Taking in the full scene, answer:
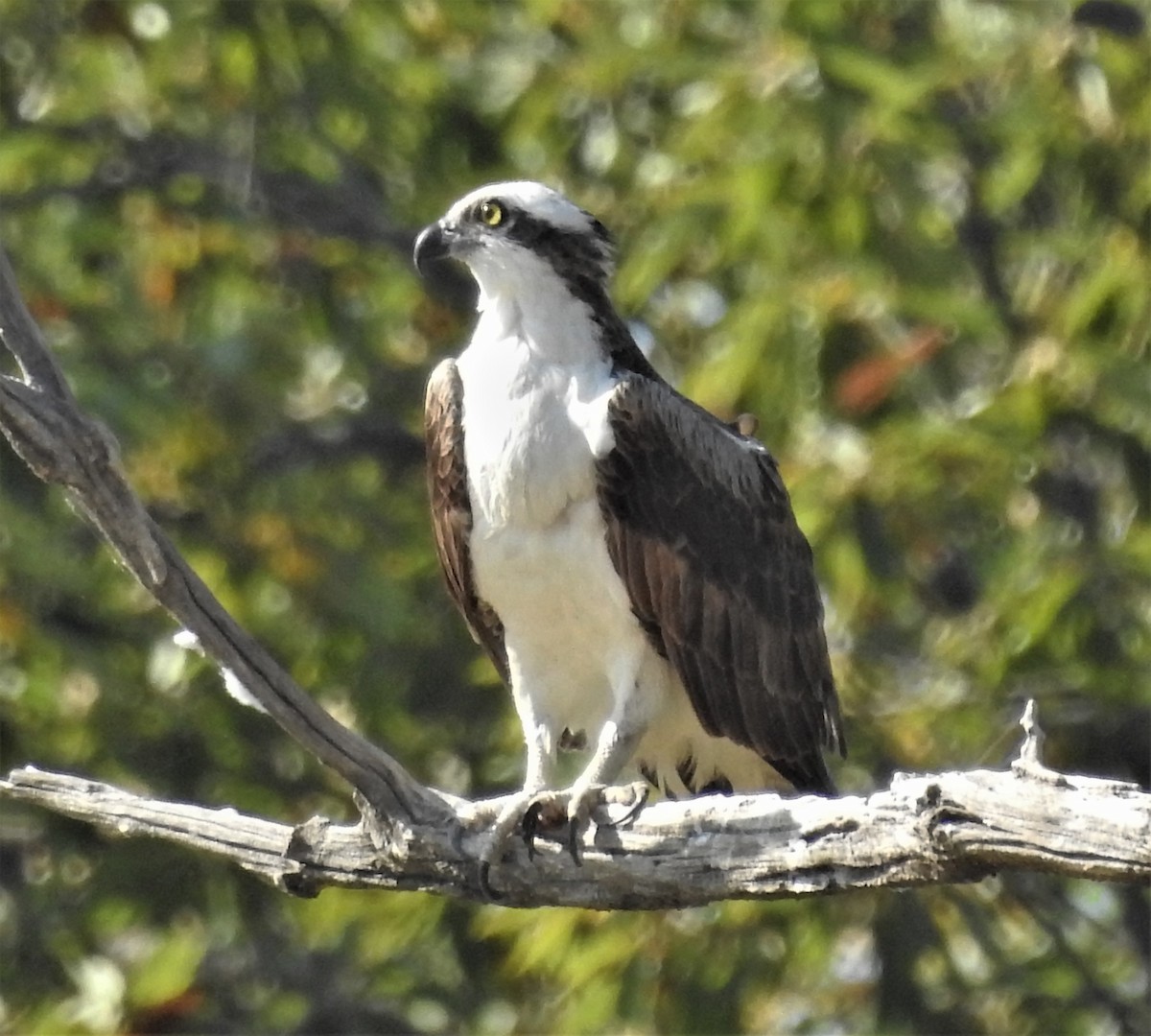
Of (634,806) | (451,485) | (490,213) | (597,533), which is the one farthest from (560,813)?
(490,213)

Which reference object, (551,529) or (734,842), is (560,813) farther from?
(551,529)

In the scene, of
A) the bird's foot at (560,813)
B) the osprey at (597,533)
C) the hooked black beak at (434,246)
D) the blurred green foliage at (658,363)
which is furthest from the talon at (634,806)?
the blurred green foliage at (658,363)

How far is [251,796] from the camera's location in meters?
10.6

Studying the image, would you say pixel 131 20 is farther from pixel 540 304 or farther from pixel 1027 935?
pixel 1027 935

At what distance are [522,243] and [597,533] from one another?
90 centimetres

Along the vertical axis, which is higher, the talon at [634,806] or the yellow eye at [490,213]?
the yellow eye at [490,213]

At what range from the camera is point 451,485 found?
678 centimetres

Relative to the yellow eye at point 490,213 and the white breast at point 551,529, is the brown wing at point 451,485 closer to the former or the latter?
the white breast at point 551,529

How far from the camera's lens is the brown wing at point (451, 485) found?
677 cm

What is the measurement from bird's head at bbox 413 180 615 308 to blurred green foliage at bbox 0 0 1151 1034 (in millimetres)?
1888

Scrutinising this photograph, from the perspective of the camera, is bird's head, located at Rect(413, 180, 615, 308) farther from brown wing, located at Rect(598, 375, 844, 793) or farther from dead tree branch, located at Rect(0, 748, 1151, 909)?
dead tree branch, located at Rect(0, 748, 1151, 909)

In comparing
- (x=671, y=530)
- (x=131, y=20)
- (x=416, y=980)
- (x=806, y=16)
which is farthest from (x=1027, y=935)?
(x=131, y=20)

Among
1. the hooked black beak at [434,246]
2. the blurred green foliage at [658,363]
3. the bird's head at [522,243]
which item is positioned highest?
the bird's head at [522,243]

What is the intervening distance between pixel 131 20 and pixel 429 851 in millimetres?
6487
